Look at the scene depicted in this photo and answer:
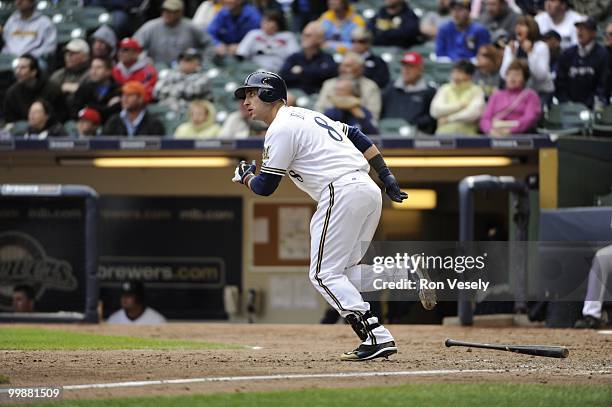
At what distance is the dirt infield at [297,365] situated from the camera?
564cm

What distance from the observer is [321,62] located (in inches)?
512

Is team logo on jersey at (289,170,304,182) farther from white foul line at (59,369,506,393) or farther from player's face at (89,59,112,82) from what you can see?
player's face at (89,59,112,82)

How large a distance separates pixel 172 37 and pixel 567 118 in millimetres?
4801

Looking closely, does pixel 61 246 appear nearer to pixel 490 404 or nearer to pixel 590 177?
pixel 590 177

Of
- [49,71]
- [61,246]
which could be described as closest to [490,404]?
[61,246]

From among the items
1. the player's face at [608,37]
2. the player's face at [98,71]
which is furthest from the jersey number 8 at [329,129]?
the player's face at [98,71]

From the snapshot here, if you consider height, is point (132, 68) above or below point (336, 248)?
above

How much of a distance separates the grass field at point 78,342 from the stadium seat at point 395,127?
3.97 meters

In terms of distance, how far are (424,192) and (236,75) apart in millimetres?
2435

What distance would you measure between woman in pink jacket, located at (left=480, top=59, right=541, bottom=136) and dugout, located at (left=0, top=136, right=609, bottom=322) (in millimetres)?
951

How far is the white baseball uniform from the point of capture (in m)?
6.46

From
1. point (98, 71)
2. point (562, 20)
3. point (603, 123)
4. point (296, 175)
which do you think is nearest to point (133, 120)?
point (98, 71)

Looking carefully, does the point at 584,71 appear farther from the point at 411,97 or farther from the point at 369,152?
the point at 369,152

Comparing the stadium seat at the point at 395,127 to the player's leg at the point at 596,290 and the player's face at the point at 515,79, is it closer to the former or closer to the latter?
the player's face at the point at 515,79
